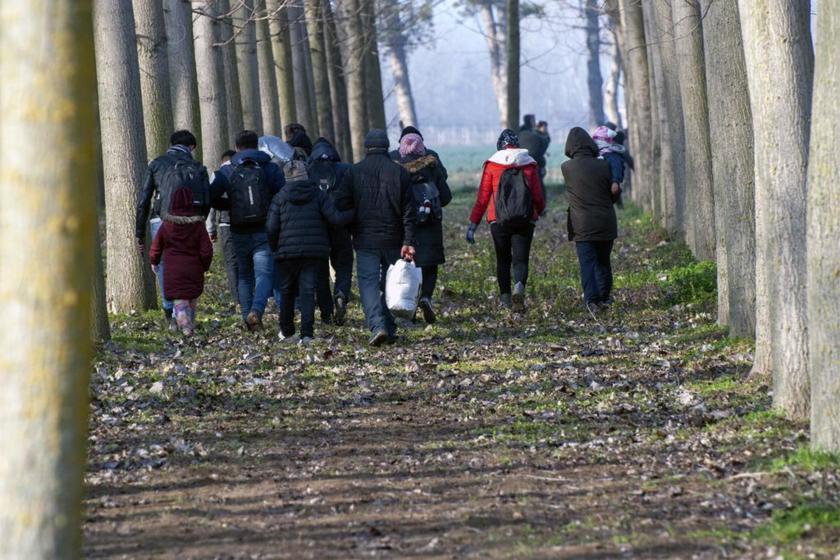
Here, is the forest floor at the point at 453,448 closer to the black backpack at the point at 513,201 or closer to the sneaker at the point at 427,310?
the sneaker at the point at 427,310

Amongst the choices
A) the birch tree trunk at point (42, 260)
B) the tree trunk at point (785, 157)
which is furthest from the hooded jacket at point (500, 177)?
the birch tree trunk at point (42, 260)

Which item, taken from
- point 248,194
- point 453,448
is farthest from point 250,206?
point 453,448

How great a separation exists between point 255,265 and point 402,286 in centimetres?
194

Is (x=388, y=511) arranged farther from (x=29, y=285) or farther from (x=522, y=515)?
(x=29, y=285)

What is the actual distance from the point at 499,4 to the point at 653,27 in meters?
61.1

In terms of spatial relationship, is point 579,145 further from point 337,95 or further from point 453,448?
point 337,95

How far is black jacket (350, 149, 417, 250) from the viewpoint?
1350cm

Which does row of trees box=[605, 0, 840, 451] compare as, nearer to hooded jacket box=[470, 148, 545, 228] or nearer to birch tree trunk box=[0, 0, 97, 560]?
hooded jacket box=[470, 148, 545, 228]

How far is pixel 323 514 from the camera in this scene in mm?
6945

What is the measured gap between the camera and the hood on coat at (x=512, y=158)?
1583 cm

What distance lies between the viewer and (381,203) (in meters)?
13.5

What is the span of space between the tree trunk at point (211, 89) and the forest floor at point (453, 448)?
5.29 m

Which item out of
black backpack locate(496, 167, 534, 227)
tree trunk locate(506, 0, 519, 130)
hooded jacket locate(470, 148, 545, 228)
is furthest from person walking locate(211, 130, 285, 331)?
tree trunk locate(506, 0, 519, 130)

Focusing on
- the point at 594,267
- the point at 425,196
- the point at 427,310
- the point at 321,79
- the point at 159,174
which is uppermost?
the point at 321,79
